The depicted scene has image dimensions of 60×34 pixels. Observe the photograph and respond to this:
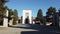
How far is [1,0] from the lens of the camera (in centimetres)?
2880

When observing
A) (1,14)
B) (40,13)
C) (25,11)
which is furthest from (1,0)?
(40,13)

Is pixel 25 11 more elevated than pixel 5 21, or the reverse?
pixel 25 11

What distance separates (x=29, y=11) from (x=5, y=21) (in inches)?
2404

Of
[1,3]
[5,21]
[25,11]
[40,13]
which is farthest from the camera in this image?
[40,13]

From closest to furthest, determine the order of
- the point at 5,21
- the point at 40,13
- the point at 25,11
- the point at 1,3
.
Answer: the point at 1,3, the point at 5,21, the point at 25,11, the point at 40,13

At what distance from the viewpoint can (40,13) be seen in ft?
397

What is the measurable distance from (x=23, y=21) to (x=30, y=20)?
439 cm

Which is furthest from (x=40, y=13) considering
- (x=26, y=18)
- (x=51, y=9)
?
(x=51, y=9)

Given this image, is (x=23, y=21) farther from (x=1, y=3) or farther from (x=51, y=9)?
(x=1, y=3)

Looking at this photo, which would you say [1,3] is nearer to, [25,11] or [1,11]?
[1,11]

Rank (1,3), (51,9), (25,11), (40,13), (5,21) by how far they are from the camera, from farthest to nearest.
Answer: (40,13) → (25,11) → (51,9) → (5,21) → (1,3)

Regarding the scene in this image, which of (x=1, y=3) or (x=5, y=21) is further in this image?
(x=5, y=21)

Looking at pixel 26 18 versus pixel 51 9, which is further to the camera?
pixel 26 18

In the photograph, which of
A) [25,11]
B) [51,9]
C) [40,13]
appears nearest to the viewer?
[51,9]
